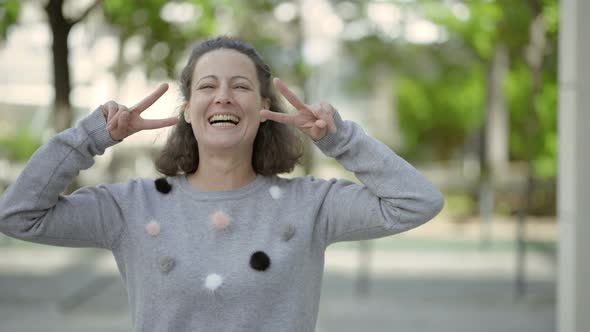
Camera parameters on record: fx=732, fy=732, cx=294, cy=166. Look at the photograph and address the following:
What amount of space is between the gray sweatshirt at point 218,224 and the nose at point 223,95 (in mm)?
255

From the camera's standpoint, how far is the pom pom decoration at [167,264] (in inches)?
75.8

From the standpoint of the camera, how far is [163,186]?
2082mm

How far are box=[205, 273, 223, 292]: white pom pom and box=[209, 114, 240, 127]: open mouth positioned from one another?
0.41m

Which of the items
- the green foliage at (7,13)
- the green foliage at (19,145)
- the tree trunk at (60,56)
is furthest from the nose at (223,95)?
the green foliage at (19,145)

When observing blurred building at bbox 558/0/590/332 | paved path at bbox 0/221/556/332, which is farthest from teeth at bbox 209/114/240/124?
paved path at bbox 0/221/556/332

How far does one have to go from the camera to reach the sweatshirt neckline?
2.04 meters

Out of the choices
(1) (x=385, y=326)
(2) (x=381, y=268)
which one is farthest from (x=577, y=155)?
(2) (x=381, y=268)

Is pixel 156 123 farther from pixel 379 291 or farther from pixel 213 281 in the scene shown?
pixel 379 291

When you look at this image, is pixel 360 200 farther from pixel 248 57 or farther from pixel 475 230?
pixel 475 230

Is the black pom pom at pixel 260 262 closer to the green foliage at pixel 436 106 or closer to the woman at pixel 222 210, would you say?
the woman at pixel 222 210

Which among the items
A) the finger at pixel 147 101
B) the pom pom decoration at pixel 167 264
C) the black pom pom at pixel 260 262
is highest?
the finger at pixel 147 101

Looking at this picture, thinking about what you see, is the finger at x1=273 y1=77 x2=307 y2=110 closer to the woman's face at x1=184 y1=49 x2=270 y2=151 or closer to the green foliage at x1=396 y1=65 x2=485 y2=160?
the woman's face at x1=184 y1=49 x2=270 y2=151

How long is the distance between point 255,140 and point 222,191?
258 millimetres

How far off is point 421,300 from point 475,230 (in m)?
6.13
